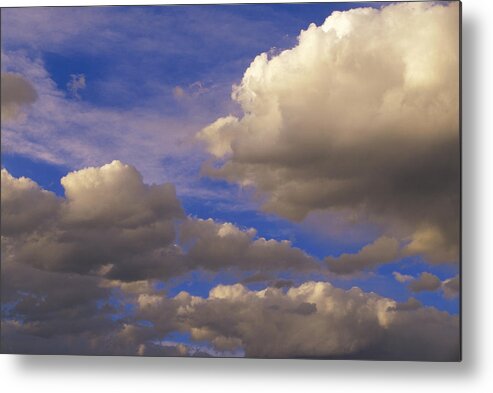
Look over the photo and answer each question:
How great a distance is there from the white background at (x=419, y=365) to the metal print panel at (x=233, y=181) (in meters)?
0.11

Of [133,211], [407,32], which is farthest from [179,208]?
[407,32]

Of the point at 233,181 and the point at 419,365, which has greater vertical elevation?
the point at 233,181

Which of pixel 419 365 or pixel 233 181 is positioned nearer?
pixel 419 365

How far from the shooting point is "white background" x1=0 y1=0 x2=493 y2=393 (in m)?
4.72

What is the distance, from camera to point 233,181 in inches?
193

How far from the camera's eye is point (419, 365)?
15.8 ft

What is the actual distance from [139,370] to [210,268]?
76 centimetres

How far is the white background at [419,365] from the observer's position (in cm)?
472

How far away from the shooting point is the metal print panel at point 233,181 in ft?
15.6

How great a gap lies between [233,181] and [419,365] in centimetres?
151

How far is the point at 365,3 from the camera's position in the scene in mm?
4828

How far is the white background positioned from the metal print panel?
0.35 feet

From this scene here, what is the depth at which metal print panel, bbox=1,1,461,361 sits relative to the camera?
4746 millimetres

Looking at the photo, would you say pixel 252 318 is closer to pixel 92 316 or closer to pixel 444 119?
pixel 92 316
